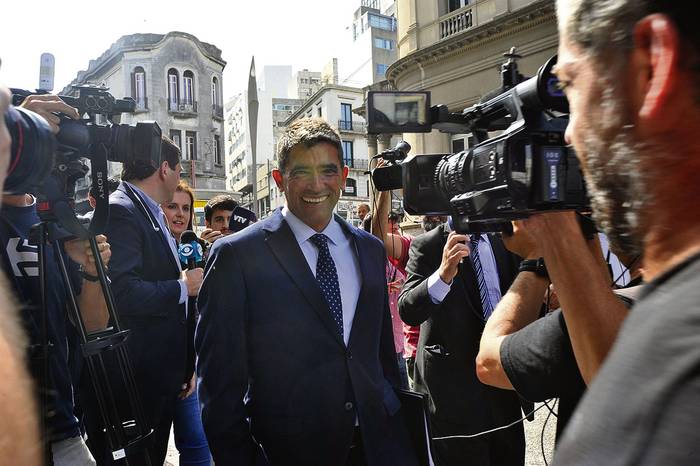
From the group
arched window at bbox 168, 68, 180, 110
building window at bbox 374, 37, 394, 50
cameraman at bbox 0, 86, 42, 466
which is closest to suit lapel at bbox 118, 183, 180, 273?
cameraman at bbox 0, 86, 42, 466

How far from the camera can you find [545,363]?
150cm

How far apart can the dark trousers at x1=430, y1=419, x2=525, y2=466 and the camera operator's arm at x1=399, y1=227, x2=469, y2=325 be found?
2.06 ft

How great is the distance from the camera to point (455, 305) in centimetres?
301

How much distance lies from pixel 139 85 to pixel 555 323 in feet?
120

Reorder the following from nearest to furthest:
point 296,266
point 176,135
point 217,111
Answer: point 296,266 < point 176,135 < point 217,111

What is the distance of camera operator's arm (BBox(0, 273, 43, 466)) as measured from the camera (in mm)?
643

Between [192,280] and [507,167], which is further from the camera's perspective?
[192,280]

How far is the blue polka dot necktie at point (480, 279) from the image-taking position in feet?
9.62

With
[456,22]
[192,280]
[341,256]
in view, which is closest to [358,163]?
[456,22]

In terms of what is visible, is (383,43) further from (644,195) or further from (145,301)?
(644,195)

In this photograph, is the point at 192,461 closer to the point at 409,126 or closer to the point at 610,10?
the point at 409,126

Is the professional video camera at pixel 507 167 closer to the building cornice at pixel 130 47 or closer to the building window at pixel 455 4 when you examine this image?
the building window at pixel 455 4

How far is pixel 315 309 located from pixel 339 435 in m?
0.47

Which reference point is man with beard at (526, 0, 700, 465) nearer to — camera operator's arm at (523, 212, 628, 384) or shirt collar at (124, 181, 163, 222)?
camera operator's arm at (523, 212, 628, 384)
